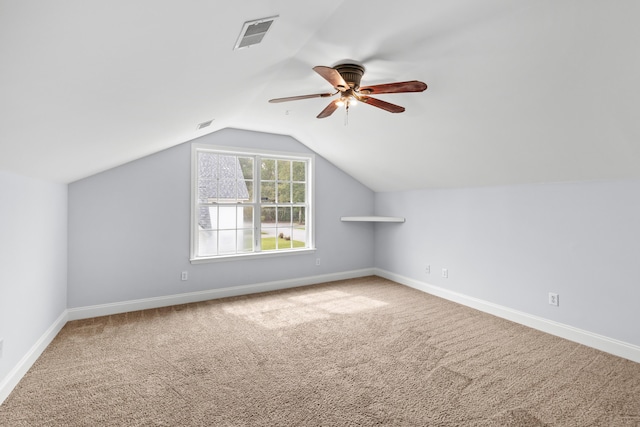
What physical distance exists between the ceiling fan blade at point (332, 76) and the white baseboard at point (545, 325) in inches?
127

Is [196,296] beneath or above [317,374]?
above

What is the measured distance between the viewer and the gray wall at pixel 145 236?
368cm

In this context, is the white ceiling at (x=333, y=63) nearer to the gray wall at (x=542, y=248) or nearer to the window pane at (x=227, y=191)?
the gray wall at (x=542, y=248)

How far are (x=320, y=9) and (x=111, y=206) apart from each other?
3.37m

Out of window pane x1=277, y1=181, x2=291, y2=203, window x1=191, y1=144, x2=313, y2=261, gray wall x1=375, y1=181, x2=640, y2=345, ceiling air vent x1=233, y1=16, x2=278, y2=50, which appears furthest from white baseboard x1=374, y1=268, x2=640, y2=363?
ceiling air vent x1=233, y1=16, x2=278, y2=50

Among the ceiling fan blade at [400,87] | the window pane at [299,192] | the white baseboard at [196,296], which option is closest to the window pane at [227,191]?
the window pane at [299,192]

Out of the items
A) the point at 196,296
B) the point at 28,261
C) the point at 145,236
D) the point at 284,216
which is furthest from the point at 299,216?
the point at 28,261

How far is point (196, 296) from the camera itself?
170 inches

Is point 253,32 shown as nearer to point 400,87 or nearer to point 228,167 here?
point 400,87

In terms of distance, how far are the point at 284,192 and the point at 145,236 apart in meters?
2.10

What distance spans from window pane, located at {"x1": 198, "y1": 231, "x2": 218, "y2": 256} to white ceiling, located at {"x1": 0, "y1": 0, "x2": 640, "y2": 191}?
1.60 metres

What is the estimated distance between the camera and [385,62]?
2.50m

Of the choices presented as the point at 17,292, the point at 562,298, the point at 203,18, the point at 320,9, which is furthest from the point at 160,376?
the point at 562,298

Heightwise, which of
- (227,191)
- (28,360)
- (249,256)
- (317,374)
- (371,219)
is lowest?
(317,374)
